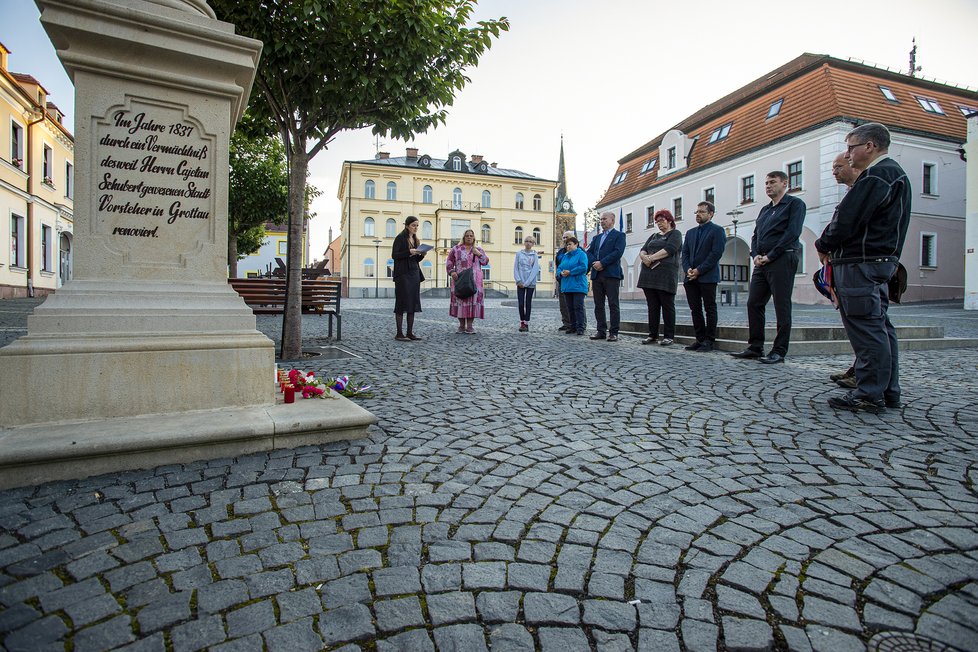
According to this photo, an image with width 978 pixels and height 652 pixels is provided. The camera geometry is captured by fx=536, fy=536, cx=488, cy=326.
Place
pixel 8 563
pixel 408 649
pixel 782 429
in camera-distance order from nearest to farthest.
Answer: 1. pixel 408 649
2. pixel 8 563
3. pixel 782 429

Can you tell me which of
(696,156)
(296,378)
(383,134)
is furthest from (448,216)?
(296,378)

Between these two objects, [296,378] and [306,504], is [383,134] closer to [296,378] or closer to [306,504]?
[296,378]

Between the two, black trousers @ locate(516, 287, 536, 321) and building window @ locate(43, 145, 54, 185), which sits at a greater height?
building window @ locate(43, 145, 54, 185)

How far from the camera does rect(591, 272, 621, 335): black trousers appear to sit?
8.80 meters

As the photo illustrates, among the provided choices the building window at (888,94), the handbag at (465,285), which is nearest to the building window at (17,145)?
the handbag at (465,285)

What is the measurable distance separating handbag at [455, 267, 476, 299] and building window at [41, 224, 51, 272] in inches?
988

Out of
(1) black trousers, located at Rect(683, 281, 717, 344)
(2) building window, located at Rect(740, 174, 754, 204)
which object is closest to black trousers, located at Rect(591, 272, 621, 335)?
(1) black trousers, located at Rect(683, 281, 717, 344)

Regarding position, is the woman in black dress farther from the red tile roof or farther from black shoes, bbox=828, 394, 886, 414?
the red tile roof

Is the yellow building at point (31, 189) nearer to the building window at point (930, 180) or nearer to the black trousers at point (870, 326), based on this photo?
the black trousers at point (870, 326)

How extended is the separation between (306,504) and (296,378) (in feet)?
5.52

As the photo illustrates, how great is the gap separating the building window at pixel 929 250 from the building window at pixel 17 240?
4189cm

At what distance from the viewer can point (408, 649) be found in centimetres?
137

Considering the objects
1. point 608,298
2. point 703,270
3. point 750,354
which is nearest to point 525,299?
point 608,298

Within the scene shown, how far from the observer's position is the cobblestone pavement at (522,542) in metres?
1.46
